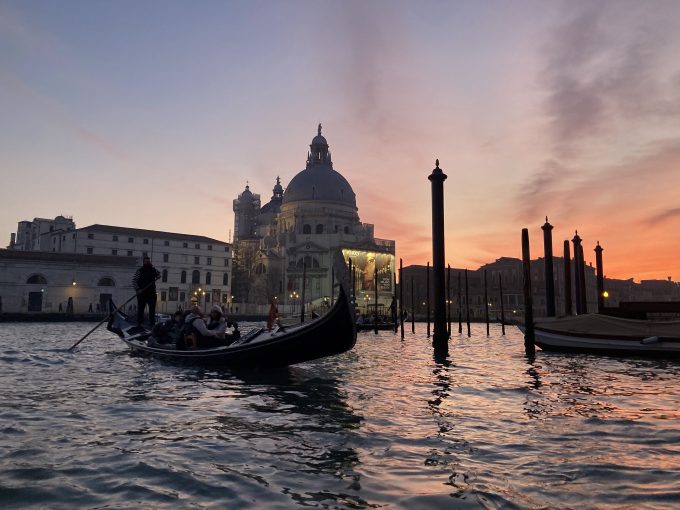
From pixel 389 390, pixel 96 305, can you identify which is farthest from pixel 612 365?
pixel 96 305

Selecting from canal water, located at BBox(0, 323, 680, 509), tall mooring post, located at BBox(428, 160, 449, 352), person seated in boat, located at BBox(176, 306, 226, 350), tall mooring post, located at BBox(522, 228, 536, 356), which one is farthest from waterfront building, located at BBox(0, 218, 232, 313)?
canal water, located at BBox(0, 323, 680, 509)

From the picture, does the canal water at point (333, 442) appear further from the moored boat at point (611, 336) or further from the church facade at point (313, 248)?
the church facade at point (313, 248)

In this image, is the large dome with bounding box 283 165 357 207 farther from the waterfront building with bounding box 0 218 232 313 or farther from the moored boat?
the moored boat

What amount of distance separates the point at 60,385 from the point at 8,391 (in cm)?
88

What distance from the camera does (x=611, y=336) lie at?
16.6m

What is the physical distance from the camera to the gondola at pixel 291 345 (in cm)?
959

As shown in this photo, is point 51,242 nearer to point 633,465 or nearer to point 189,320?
point 189,320

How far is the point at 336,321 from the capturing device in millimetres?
9594

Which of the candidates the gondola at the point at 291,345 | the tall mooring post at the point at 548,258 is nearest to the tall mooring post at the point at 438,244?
the gondola at the point at 291,345

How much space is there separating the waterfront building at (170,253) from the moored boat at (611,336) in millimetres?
49324

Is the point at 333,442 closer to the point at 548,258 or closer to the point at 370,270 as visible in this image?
the point at 548,258

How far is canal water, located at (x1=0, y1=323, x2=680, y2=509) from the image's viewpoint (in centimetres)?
381

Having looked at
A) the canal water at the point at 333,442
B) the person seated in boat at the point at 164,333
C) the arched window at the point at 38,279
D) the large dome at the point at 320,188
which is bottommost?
the canal water at the point at 333,442

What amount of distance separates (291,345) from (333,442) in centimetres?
481
